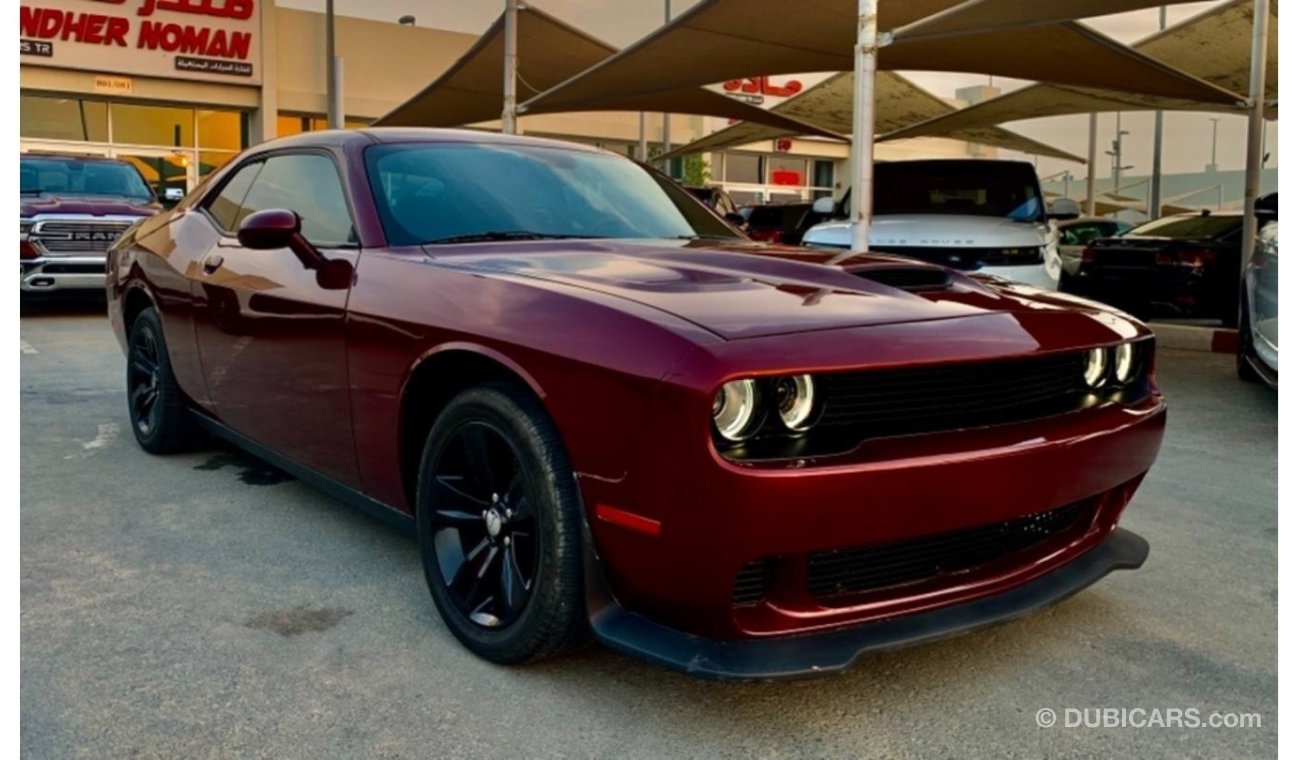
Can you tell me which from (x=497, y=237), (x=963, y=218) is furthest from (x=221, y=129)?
(x=497, y=237)

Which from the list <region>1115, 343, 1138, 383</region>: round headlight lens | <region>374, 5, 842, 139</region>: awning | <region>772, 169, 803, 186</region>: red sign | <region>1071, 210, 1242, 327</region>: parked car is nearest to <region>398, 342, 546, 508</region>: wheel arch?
<region>1115, 343, 1138, 383</region>: round headlight lens

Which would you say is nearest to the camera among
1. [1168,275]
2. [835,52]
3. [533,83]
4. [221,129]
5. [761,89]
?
[1168,275]

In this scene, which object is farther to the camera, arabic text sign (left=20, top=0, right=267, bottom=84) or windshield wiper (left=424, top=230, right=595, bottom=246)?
arabic text sign (left=20, top=0, right=267, bottom=84)

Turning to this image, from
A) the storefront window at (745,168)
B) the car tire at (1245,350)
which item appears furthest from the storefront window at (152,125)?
the car tire at (1245,350)

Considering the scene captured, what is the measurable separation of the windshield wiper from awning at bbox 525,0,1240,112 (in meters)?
7.29

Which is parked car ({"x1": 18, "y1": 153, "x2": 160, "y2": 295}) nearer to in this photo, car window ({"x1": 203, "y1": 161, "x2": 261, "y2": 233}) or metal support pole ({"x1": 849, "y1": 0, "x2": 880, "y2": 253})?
car window ({"x1": 203, "y1": 161, "x2": 261, "y2": 233})

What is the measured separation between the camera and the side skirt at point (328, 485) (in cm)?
322

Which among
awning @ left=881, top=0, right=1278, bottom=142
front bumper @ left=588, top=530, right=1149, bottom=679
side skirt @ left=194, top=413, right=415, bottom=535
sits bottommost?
front bumper @ left=588, top=530, right=1149, bottom=679

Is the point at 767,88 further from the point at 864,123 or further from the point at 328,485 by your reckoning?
the point at 328,485

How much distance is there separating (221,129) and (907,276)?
24952 mm

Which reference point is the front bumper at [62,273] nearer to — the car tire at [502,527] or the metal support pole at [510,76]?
the metal support pole at [510,76]

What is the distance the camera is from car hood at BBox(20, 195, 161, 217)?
10836mm

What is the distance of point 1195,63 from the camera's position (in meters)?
14.7

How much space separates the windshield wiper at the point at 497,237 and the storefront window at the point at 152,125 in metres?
23.5
